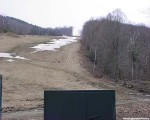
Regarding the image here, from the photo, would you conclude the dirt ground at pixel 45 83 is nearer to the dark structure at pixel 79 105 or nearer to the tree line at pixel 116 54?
the tree line at pixel 116 54

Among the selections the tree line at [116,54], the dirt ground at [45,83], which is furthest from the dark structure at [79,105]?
the tree line at [116,54]

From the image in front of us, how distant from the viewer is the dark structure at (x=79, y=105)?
8023 mm

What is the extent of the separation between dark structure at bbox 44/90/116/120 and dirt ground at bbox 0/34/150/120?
6411 millimetres

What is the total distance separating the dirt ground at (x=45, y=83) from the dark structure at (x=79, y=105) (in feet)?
21.0

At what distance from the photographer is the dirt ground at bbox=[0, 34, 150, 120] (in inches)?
686

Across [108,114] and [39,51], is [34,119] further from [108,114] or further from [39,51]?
[39,51]

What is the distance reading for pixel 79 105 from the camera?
8125 mm

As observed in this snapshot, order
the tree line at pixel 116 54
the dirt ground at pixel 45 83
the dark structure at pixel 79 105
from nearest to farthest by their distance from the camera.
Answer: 1. the dark structure at pixel 79 105
2. the dirt ground at pixel 45 83
3. the tree line at pixel 116 54

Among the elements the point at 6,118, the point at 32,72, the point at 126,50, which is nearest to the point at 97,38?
the point at 126,50

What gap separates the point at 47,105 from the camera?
8031 millimetres

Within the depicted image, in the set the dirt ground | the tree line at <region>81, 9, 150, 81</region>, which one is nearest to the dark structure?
the dirt ground

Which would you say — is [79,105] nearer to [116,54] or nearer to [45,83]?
[45,83]

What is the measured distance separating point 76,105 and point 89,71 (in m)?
29.0

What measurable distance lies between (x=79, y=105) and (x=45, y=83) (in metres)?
20.4
